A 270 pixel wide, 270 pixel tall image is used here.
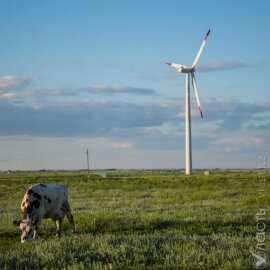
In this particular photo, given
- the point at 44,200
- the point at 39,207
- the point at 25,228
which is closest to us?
the point at 25,228

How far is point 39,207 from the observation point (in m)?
15.0

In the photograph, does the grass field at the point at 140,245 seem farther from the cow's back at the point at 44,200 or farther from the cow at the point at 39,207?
the cow's back at the point at 44,200

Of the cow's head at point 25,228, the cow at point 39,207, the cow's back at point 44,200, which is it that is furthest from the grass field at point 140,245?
the cow's back at point 44,200

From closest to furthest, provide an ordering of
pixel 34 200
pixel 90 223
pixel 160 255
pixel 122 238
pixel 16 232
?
pixel 160 255 < pixel 122 238 < pixel 34 200 < pixel 16 232 < pixel 90 223

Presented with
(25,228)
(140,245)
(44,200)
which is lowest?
(140,245)

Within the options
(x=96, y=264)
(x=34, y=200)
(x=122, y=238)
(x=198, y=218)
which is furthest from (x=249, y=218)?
(x=96, y=264)

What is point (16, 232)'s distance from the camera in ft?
53.1

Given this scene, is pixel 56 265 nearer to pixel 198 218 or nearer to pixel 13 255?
pixel 13 255

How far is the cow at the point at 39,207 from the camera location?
14.2 m

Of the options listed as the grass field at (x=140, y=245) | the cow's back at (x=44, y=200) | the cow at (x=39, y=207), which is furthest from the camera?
the cow's back at (x=44, y=200)

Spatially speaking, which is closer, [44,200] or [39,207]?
[39,207]

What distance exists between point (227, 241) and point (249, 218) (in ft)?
20.5

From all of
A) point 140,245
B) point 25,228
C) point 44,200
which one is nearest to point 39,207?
point 44,200

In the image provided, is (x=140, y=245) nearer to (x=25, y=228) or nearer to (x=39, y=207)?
(x=25, y=228)
